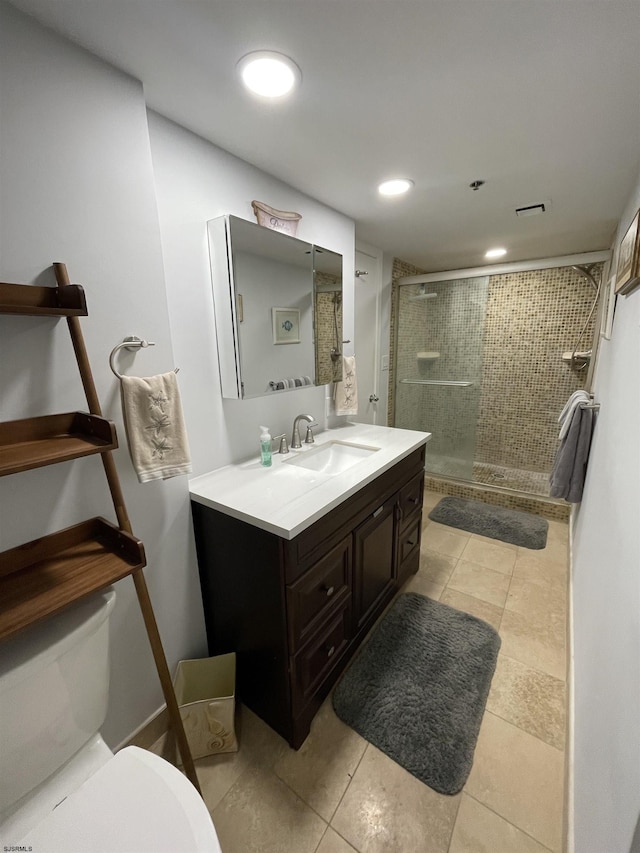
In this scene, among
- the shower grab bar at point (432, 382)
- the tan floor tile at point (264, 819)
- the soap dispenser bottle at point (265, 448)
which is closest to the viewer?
the tan floor tile at point (264, 819)

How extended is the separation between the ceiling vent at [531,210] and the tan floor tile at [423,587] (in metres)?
2.24

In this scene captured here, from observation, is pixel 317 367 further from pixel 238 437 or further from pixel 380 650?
pixel 380 650

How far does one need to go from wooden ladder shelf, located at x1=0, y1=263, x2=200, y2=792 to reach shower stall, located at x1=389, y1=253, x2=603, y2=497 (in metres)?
2.62

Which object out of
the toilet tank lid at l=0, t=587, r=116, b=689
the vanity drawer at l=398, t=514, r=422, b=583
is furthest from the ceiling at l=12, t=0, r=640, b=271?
the vanity drawer at l=398, t=514, r=422, b=583

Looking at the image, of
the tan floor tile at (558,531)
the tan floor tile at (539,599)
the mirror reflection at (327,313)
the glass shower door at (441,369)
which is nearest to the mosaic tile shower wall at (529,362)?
the glass shower door at (441,369)

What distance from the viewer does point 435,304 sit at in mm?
3104

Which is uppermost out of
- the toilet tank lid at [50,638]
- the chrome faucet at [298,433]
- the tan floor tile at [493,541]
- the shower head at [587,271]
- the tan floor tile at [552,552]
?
the shower head at [587,271]

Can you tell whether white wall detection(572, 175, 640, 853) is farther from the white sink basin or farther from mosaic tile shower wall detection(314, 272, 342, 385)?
mosaic tile shower wall detection(314, 272, 342, 385)

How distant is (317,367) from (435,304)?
182cm

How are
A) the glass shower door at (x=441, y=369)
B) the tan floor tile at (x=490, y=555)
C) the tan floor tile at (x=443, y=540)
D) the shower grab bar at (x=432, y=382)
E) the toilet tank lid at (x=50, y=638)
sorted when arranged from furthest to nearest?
the shower grab bar at (x=432, y=382) → the glass shower door at (x=441, y=369) → the tan floor tile at (x=443, y=540) → the tan floor tile at (x=490, y=555) → the toilet tank lid at (x=50, y=638)

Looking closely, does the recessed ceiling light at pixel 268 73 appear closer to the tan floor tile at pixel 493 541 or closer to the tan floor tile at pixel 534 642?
the tan floor tile at pixel 534 642

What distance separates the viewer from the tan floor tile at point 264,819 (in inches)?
39.3

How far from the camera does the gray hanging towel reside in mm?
1837

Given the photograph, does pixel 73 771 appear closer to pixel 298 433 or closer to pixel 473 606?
pixel 298 433
